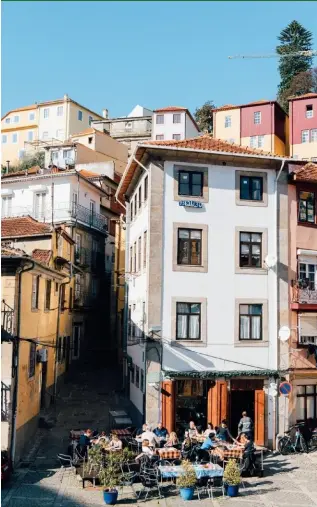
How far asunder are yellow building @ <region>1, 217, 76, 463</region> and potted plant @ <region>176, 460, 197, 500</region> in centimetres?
625

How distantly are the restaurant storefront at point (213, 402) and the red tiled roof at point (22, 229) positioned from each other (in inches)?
485

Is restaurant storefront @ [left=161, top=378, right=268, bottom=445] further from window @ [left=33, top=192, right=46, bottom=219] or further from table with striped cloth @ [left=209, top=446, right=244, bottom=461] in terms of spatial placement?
window @ [left=33, top=192, right=46, bottom=219]

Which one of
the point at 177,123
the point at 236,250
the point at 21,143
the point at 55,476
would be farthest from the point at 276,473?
the point at 21,143

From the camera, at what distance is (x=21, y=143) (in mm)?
93062

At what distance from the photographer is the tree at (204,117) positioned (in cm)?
8268

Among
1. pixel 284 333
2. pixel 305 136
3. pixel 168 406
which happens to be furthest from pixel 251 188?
pixel 305 136

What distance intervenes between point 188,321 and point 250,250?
14.0 ft

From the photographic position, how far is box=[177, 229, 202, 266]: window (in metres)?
24.1

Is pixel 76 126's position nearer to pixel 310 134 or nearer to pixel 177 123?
pixel 177 123

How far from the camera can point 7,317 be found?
1953 centimetres

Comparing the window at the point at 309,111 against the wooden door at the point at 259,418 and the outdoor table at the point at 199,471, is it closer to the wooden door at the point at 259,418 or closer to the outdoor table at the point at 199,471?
the wooden door at the point at 259,418

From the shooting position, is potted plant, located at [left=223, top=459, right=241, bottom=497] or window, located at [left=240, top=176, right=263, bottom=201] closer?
potted plant, located at [left=223, top=459, right=241, bottom=497]

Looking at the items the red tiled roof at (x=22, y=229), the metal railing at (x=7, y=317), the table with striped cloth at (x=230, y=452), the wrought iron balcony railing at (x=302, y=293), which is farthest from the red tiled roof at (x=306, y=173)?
the metal railing at (x=7, y=317)

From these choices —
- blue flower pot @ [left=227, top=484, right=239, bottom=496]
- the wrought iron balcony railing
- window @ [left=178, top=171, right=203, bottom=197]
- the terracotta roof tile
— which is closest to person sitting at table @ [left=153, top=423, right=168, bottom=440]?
blue flower pot @ [left=227, top=484, right=239, bottom=496]
